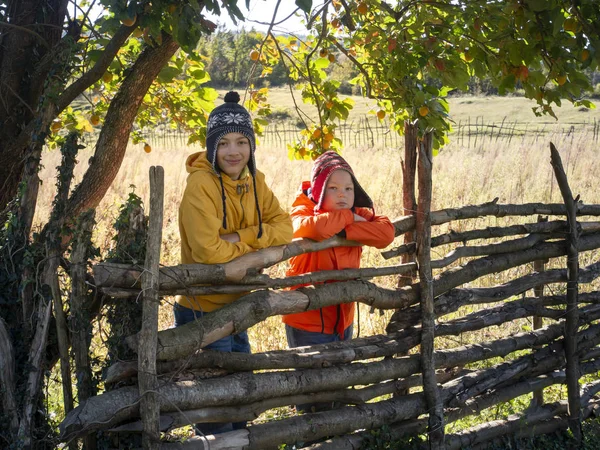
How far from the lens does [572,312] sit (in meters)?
A: 3.89

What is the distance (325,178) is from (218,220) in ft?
2.67

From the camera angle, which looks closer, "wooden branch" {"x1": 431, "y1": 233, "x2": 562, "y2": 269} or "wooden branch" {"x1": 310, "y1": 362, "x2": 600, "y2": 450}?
"wooden branch" {"x1": 310, "y1": 362, "x2": 600, "y2": 450}

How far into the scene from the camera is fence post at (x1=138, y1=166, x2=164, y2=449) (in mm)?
2326

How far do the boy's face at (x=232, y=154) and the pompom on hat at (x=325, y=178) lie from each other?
548mm

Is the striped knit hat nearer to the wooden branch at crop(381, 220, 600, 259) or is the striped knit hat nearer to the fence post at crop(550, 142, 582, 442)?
the wooden branch at crop(381, 220, 600, 259)

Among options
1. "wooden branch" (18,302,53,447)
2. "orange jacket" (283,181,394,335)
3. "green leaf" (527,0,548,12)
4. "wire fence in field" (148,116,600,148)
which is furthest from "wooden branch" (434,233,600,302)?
"wire fence in field" (148,116,600,148)

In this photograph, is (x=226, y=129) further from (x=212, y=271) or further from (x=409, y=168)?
(x=409, y=168)

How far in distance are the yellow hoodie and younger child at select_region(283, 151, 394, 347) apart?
0.77 feet

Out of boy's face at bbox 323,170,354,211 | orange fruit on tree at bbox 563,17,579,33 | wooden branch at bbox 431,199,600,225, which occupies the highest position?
orange fruit on tree at bbox 563,17,579,33

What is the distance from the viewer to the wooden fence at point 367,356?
7.87 ft

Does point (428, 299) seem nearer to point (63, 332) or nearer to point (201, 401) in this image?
point (201, 401)

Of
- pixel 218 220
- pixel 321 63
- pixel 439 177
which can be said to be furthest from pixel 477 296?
pixel 439 177

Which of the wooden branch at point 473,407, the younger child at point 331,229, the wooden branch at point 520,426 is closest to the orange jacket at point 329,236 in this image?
the younger child at point 331,229

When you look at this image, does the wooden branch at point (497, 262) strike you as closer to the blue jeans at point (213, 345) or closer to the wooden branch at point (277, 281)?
the wooden branch at point (277, 281)
